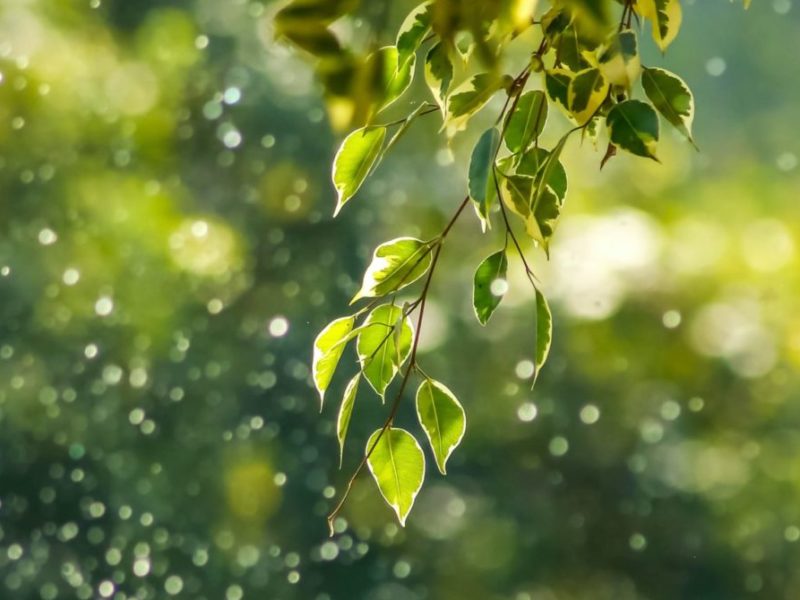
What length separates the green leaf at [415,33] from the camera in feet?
1.59

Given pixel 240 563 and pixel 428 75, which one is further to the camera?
pixel 240 563

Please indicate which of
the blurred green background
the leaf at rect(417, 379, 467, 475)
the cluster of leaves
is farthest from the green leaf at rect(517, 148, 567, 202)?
the blurred green background

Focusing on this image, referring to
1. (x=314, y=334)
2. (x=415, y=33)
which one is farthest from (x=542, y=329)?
(x=314, y=334)

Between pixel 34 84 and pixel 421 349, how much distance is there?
821mm

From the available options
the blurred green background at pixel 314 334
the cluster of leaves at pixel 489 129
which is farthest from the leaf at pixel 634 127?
the blurred green background at pixel 314 334

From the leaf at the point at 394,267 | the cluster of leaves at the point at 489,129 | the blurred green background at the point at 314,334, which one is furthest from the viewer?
the blurred green background at the point at 314,334

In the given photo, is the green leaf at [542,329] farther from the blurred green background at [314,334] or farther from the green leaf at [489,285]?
the blurred green background at [314,334]

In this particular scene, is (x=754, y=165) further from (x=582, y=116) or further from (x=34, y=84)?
(x=582, y=116)

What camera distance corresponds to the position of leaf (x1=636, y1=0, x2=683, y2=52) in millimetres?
451

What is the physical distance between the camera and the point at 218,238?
1.97m

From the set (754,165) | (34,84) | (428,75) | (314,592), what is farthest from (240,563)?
(428,75)

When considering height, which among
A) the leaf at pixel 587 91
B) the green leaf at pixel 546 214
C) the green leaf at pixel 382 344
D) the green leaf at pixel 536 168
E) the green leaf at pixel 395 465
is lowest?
the green leaf at pixel 395 465

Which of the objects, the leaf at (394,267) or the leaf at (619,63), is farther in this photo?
the leaf at (394,267)

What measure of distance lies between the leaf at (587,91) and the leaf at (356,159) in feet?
0.28
